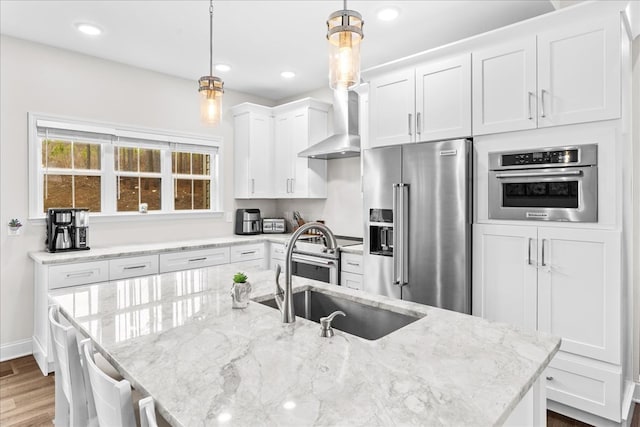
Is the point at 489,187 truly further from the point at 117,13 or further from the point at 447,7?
the point at 117,13

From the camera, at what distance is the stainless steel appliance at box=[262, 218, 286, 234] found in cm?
483

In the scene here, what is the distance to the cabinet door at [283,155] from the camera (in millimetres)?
4641

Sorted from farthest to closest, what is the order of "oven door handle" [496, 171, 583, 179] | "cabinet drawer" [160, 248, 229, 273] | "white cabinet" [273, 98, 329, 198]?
1. "white cabinet" [273, 98, 329, 198]
2. "cabinet drawer" [160, 248, 229, 273]
3. "oven door handle" [496, 171, 583, 179]

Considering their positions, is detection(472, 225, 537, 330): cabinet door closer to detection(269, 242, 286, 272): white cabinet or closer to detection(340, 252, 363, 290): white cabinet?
detection(340, 252, 363, 290): white cabinet

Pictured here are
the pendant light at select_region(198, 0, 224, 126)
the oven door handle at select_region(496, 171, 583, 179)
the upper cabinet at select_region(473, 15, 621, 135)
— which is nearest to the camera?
the pendant light at select_region(198, 0, 224, 126)

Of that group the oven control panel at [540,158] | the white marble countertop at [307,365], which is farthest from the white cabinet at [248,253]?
the oven control panel at [540,158]

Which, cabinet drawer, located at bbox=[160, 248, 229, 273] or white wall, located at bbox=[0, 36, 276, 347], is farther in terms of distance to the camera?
cabinet drawer, located at bbox=[160, 248, 229, 273]

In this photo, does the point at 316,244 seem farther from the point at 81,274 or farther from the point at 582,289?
the point at 582,289

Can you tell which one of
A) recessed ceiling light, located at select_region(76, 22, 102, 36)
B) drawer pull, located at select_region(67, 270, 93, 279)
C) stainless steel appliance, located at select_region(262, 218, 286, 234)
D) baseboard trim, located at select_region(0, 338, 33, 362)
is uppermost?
recessed ceiling light, located at select_region(76, 22, 102, 36)

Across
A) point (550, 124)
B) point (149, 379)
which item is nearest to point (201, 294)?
point (149, 379)

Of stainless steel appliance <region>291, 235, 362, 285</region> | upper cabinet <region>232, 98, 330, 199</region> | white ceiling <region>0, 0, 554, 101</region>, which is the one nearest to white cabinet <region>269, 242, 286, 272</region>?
stainless steel appliance <region>291, 235, 362, 285</region>

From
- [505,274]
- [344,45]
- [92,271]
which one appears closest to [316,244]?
[505,274]

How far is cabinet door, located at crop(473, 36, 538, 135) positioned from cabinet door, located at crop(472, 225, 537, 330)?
711mm

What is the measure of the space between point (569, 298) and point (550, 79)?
1360 millimetres
